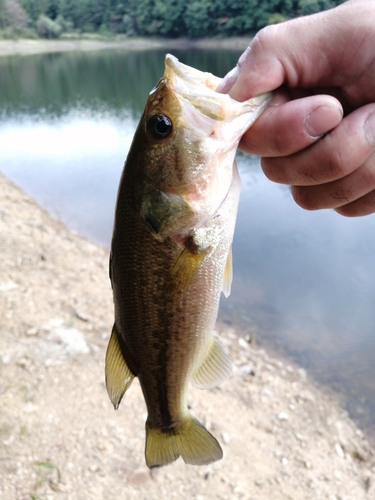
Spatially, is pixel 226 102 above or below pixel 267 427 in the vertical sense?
above

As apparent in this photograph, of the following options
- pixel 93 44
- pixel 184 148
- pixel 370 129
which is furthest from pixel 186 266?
pixel 93 44

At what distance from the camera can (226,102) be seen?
159cm

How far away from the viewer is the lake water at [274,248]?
254 inches

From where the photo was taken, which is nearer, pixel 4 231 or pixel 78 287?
pixel 78 287

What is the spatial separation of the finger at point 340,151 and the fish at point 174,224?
0.88 ft

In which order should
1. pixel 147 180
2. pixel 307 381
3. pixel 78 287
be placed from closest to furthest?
pixel 147 180 → pixel 307 381 → pixel 78 287

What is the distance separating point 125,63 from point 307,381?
47762 millimetres

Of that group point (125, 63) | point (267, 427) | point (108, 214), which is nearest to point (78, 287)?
point (267, 427)

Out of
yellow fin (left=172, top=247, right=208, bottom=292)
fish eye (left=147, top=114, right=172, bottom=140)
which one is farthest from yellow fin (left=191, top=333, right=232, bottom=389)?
fish eye (left=147, top=114, right=172, bottom=140)

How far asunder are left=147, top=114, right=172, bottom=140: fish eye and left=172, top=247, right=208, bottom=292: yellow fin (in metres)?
0.46

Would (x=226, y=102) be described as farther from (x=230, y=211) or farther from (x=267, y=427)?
(x=267, y=427)

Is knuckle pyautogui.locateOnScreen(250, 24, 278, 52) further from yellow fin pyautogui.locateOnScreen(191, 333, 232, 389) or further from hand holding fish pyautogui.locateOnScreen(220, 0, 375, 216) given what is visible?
yellow fin pyautogui.locateOnScreen(191, 333, 232, 389)

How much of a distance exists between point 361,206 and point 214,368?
3.66 ft

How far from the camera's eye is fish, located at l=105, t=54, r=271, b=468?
164 centimetres
